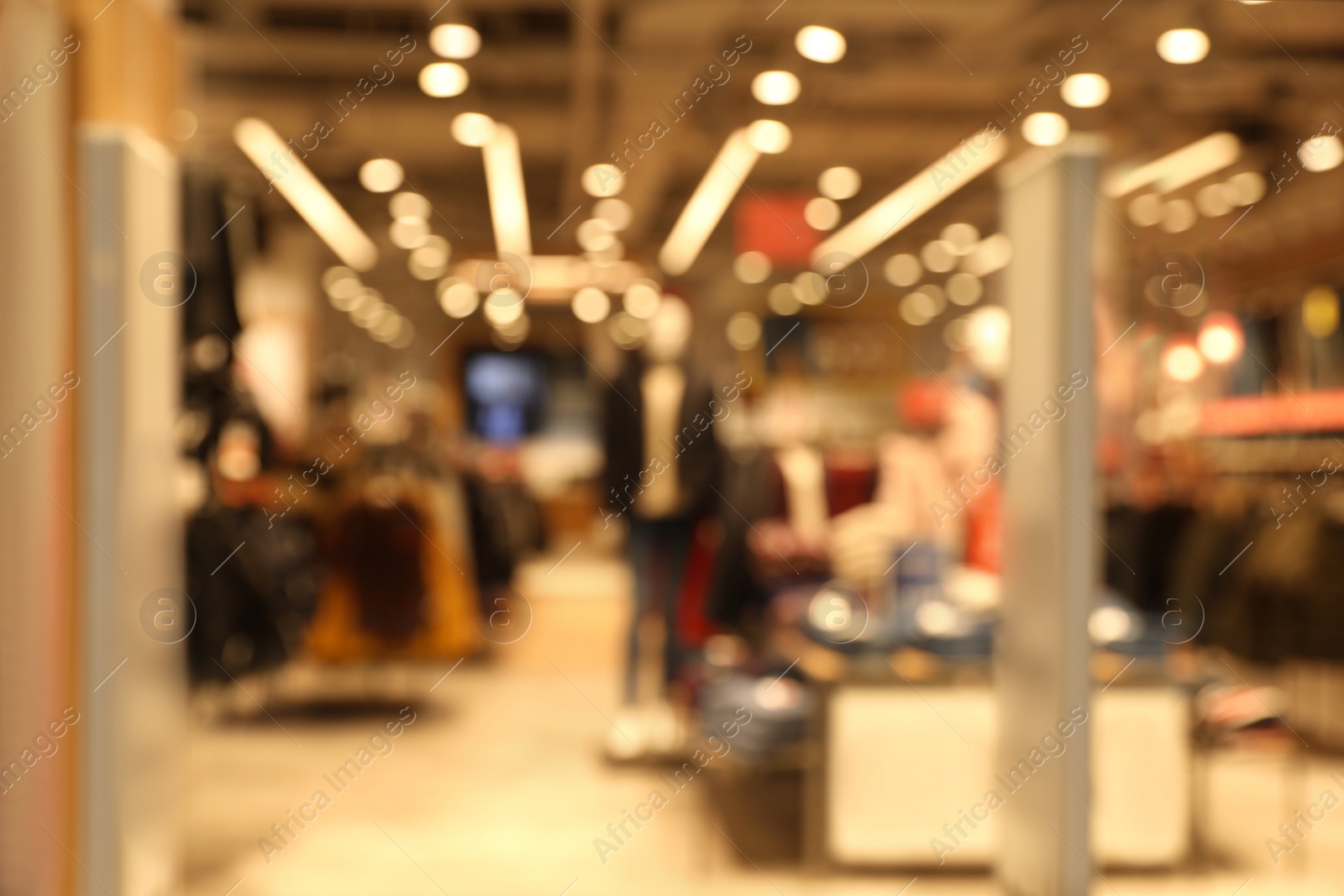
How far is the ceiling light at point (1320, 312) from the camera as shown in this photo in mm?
4703

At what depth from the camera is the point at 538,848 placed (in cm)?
335

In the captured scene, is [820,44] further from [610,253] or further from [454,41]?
[610,253]

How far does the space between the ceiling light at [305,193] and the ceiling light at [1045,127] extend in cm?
403

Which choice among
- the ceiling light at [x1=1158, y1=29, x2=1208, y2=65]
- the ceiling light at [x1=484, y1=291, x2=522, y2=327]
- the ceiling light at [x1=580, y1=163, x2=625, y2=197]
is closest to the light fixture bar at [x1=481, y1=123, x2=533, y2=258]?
the ceiling light at [x1=580, y1=163, x2=625, y2=197]

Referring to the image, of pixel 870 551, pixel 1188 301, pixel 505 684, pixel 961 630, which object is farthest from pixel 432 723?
pixel 1188 301

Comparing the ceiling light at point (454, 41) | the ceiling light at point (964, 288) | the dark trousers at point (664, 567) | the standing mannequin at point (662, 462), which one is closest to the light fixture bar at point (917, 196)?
the ceiling light at point (964, 288)

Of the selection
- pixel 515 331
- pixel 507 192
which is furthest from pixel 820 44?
pixel 515 331

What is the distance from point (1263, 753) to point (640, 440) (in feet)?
8.43

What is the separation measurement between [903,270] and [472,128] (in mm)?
5188

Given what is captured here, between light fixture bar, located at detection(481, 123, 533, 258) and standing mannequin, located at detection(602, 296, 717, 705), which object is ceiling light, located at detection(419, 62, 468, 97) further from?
standing mannequin, located at detection(602, 296, 717, 705)

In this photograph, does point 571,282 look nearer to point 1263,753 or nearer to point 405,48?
point 405,48

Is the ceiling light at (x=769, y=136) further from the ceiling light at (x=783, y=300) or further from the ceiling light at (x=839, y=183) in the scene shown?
the ceiling light at (x=783, y=300)

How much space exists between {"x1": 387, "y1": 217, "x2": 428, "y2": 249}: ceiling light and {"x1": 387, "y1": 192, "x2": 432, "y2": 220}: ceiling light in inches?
5.0

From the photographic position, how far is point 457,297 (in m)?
13.5
